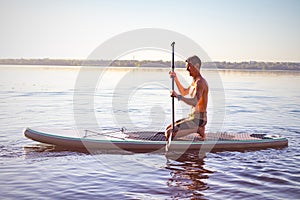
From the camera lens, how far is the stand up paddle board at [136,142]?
379 inches

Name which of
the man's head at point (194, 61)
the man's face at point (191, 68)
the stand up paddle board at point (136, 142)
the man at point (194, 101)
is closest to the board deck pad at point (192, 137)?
the stand up paddle board at point (136, 142)

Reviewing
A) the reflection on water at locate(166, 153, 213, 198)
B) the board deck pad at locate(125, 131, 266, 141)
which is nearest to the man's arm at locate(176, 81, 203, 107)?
the board deck pad at locate(125, 131, 266, 141)

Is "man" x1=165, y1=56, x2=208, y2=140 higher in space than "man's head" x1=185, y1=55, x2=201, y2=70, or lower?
lower

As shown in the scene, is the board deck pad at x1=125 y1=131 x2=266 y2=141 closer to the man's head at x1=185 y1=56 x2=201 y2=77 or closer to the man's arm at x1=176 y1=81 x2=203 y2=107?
the man's arm at x1=176 y1=81 x2=203 y2=107

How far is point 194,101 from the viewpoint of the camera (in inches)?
356

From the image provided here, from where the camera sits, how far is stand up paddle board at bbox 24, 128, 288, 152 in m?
9.62

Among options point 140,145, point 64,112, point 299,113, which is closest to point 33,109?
point 64,112

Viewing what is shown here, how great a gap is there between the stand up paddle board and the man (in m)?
0.30

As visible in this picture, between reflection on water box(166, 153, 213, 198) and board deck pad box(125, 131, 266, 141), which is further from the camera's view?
board deck pad box(125, 131, 266, 141)

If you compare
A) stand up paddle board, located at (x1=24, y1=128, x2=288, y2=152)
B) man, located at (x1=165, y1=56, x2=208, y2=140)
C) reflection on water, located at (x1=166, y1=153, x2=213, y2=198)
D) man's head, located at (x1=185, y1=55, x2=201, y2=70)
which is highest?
man's head, located at (x1=185, y1=55, x2=201, y2=70)

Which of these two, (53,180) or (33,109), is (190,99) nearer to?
(53,180)

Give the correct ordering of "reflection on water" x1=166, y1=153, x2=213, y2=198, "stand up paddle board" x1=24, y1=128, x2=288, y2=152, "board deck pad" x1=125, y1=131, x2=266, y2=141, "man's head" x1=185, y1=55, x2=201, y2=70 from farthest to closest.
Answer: "board deck pad" x1=125, y1=131, x2=266, y2=141 < "stand up paddle board" x1=24, y1=128, x2=288, y2=152 < "man's head" x1=185, y1=55, x2=201, y2=70 < "reflection on water" x1=166, y1=153, x2=213, y2=198

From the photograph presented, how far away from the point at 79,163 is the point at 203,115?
3.19m

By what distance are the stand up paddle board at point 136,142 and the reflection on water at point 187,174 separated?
13.6 inches
